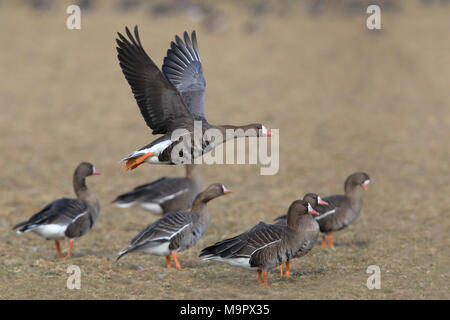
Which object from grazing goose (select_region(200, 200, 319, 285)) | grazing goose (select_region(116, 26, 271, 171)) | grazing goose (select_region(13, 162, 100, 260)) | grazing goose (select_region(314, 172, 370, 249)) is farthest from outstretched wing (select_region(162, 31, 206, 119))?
grazing goose (select_region(200, 200, 319, 285))

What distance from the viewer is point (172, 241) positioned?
977 cm

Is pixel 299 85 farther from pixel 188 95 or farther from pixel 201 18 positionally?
pixel 188 95

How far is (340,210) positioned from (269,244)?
2629mm

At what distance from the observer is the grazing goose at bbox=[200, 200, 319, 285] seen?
29.3ft

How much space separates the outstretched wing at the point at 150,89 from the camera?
903 cm

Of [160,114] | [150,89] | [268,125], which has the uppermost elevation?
[150,89]

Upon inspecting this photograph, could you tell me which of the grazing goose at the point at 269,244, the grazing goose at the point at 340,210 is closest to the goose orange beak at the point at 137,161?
the grazing goose at the point at 269,244

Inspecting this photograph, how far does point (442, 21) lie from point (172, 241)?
112 ft

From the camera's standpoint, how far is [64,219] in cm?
1038

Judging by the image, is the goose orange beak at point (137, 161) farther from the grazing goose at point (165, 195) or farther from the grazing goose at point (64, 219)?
the grazing goose at point (165, 195)

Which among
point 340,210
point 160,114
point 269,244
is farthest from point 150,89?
point 340,210

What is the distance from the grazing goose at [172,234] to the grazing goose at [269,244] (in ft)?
2.15

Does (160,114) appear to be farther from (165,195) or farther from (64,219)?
(165,195)

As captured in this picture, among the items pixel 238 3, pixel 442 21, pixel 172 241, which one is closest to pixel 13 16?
pixel 238 3
